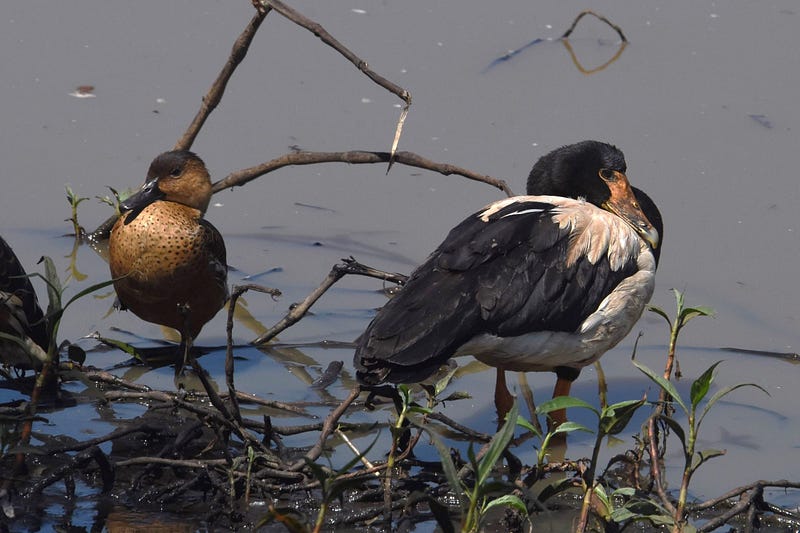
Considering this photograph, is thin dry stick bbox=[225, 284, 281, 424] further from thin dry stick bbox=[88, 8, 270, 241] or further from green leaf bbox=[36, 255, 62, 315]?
thin dry stick bbox=[88, 8, 270, 241]

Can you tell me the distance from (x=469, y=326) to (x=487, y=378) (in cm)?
120

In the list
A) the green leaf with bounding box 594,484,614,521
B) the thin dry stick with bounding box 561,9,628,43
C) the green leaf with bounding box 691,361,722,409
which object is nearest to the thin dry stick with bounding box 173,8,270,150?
the thin dry stick with bounding box 561,9,628,43

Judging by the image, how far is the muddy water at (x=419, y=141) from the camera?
6.35 meters

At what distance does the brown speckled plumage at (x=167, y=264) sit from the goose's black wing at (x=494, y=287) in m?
1.25

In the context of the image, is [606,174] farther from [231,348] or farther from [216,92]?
[231,348]

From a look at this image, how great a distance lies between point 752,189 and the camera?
26.0ft

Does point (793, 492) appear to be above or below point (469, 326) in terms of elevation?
below

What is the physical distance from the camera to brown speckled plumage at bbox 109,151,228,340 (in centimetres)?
609

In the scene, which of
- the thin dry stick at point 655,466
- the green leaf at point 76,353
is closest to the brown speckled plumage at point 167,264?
the green leaf at point 76,353

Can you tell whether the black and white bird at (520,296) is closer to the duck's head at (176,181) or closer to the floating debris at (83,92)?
the duck's head at (176,181)

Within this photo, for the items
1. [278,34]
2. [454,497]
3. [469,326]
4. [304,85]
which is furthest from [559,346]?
[278,34]

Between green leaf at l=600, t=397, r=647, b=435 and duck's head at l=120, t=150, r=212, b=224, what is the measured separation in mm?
3041

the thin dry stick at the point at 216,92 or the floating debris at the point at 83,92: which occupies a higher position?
the thin dry stick at the point at 216,92

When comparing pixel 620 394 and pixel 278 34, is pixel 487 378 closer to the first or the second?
pixel 620 394
